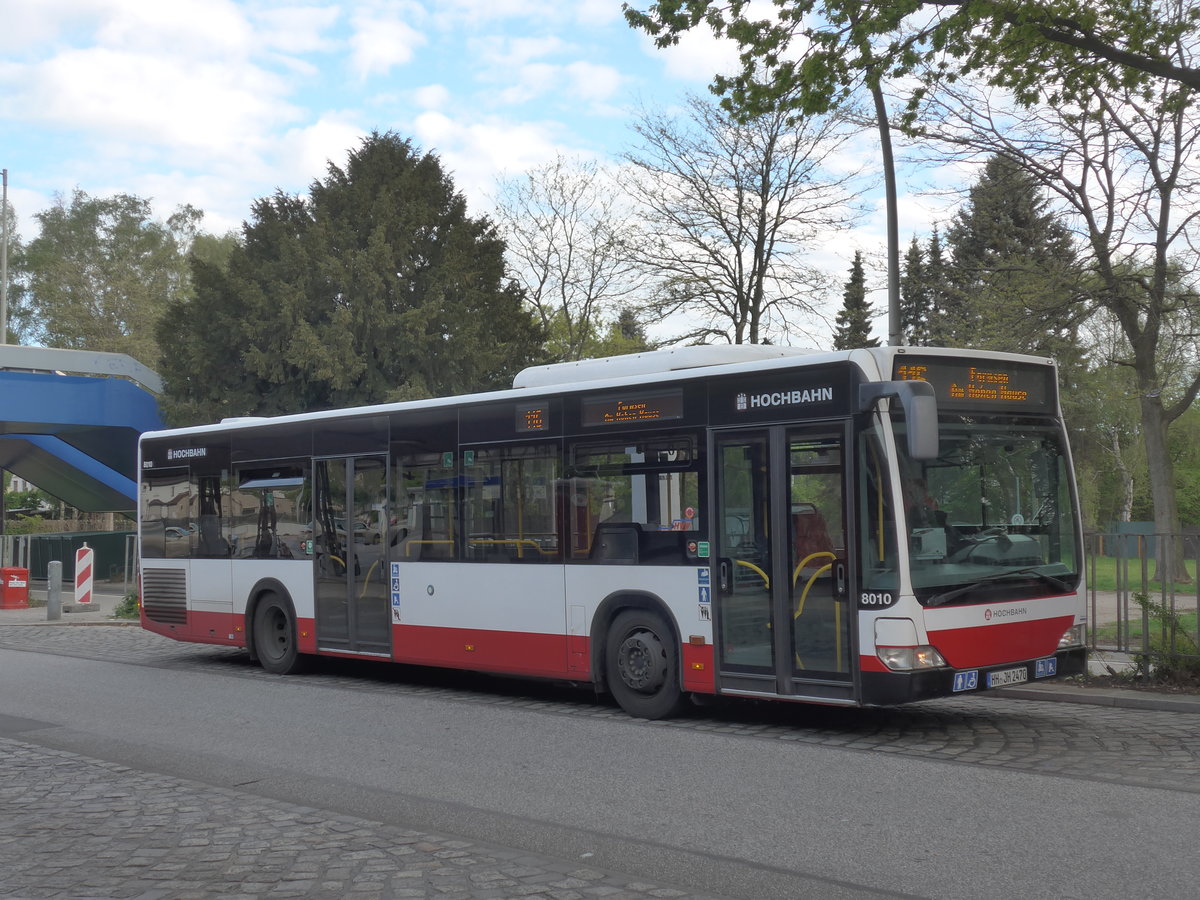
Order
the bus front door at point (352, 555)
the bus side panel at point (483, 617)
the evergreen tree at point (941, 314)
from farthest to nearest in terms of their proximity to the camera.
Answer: the evergreen tree at point (941, 314) → the bus front door at point (352, 555) → the bus side panel at point (483, 617)

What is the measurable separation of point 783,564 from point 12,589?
22.4 meters

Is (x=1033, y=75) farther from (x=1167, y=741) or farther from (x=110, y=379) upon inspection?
(x=110, y=379)

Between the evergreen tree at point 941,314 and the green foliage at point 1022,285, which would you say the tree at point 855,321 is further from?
the green foliage at point 1022,285

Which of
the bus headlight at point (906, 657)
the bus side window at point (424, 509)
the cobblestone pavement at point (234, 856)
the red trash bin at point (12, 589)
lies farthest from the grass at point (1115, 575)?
the red trash bin at point (12, 589)

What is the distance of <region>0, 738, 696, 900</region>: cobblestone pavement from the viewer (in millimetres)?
5809

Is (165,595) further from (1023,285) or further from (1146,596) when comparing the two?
(1023,285)

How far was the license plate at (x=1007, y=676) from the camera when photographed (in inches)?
365

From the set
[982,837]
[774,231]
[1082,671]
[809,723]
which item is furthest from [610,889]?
[774,231]

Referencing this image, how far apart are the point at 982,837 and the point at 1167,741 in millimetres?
3298

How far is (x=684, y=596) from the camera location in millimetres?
10336

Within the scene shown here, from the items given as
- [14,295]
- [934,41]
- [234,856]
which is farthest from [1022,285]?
[14,295]

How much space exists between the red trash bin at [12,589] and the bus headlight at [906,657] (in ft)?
75.6

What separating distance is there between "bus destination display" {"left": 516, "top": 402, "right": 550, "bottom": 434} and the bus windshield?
12.0 feet

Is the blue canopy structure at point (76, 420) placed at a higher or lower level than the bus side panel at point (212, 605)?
higher
